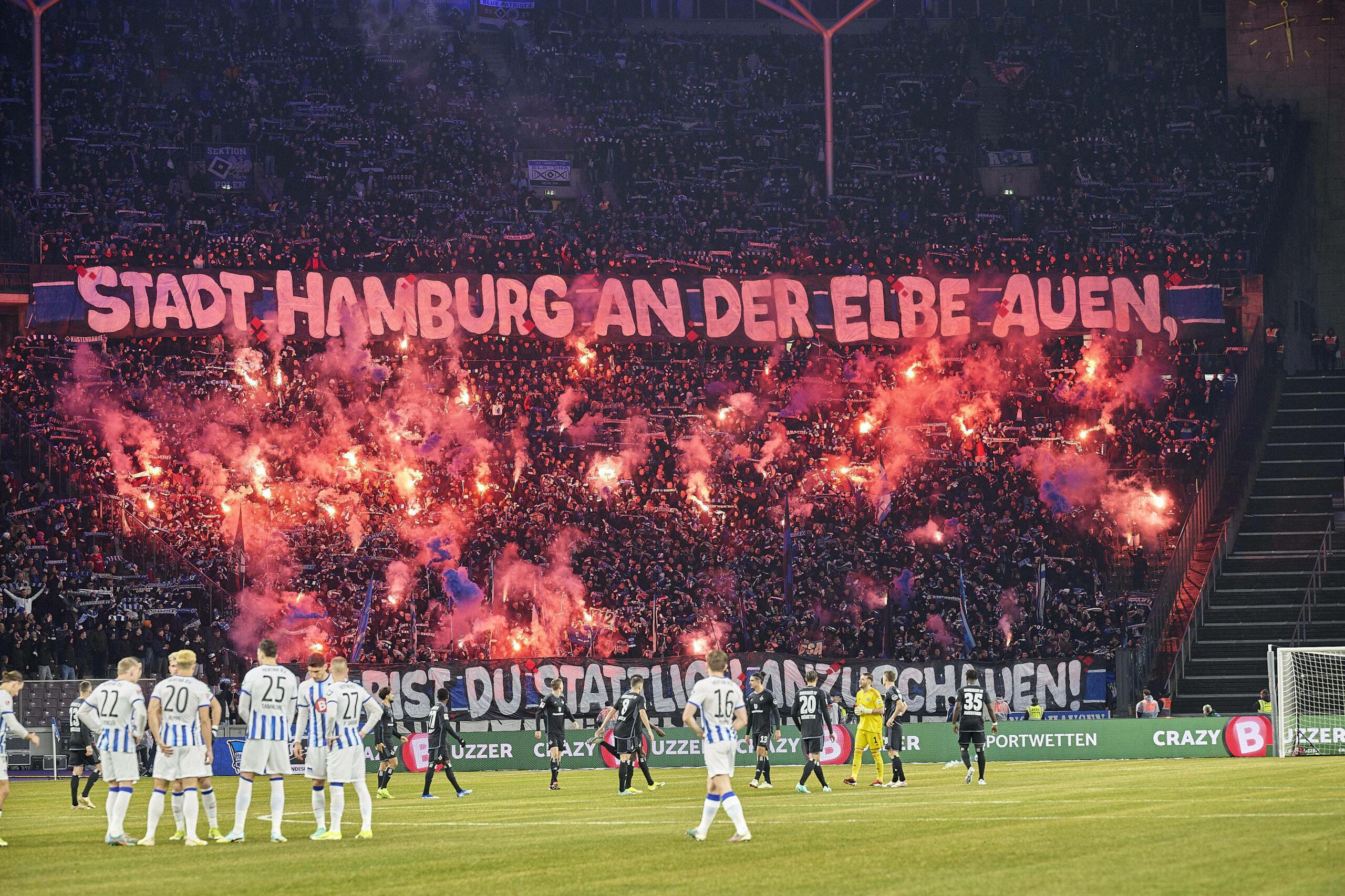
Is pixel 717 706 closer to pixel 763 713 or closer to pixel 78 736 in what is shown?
pixel 763 713

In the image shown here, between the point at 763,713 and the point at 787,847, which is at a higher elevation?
the point at 763,713

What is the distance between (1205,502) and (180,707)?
35.9m

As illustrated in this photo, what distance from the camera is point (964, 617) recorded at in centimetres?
4444

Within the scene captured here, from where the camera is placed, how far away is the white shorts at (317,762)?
1917 cm

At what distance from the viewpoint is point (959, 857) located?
51.9 ft

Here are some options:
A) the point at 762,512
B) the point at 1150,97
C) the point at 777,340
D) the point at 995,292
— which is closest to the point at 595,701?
the point at 762,512

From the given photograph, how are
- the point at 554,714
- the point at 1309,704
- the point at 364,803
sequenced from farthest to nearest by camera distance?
the point at 1309,704 → the point at 554,714 → the point at 364,803

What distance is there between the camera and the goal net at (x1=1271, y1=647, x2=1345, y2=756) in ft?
122

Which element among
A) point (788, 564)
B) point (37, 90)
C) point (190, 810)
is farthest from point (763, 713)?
point (37, 90)

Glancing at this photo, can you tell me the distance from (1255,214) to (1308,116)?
287 inches

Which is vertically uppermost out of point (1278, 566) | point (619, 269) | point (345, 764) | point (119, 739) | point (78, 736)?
point (619, 269)

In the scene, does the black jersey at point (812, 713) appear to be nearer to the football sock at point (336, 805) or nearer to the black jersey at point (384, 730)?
the black jersey at point (384, 730)

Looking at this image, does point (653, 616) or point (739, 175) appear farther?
point (739, 175)

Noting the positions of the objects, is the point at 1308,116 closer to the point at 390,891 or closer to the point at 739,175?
the point at 739,175
